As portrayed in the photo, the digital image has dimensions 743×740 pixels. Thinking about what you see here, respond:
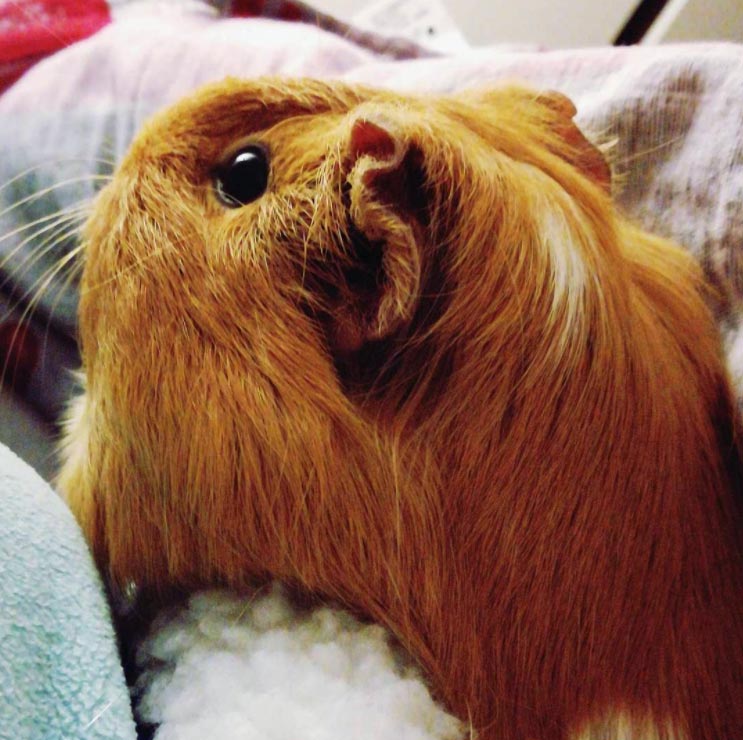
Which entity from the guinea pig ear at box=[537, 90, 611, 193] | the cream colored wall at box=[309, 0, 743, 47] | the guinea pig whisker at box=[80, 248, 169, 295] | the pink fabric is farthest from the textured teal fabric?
the cream colored wall at box=[309, 0, 743, 47]

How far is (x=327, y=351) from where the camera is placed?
0.49m

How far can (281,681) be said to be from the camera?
465 mm

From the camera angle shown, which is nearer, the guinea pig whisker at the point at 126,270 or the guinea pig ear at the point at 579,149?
the guinea pig whisker at the point at 126,270

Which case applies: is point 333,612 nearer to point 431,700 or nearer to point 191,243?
point 431,700

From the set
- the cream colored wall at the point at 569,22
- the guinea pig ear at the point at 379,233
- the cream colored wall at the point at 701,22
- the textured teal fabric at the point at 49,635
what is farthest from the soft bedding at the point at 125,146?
the cream colored wall at the point at 701,22

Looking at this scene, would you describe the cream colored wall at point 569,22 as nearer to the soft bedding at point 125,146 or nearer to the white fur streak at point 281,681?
the soft bedding at point 125,146

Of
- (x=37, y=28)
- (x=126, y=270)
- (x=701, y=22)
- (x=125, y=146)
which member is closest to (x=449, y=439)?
(x=126, y=270)

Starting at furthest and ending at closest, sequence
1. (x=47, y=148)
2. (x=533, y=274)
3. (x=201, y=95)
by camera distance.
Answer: (x=47, y=148)
(x=201, y=95)
(x=533, y=274)

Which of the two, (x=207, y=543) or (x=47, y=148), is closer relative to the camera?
(x=207, y=543)

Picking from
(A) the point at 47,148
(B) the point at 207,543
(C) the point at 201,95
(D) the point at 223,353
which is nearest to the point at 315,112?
(C) the point at 201,95

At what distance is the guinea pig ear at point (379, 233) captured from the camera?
44cm

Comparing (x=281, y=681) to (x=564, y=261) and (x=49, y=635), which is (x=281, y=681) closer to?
(x=49, y=635)

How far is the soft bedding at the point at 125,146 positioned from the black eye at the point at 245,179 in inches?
6.3

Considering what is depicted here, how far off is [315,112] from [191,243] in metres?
0.13
